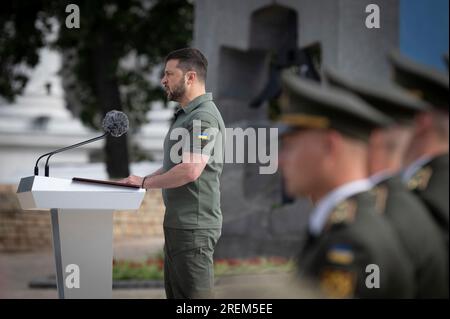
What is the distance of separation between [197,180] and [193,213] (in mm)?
151

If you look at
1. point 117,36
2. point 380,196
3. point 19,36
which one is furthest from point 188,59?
point 19,36

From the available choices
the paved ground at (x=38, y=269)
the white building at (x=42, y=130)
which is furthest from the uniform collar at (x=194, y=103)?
the white building at (x=42, y=130)

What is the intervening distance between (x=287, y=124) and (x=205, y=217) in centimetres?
162

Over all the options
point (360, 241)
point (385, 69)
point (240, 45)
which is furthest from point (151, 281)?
point (360, 241)

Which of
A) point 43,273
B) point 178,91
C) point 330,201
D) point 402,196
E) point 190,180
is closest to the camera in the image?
point 330,201

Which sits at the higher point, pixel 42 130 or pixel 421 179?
pixel 421 179

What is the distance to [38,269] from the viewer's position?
445 inches

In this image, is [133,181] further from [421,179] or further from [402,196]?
[402,196]

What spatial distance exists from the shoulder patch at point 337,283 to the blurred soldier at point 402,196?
216mm

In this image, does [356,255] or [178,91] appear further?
[178,91]

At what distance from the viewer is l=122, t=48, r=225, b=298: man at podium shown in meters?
4.00

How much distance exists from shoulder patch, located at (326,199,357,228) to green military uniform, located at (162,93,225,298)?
162cm
